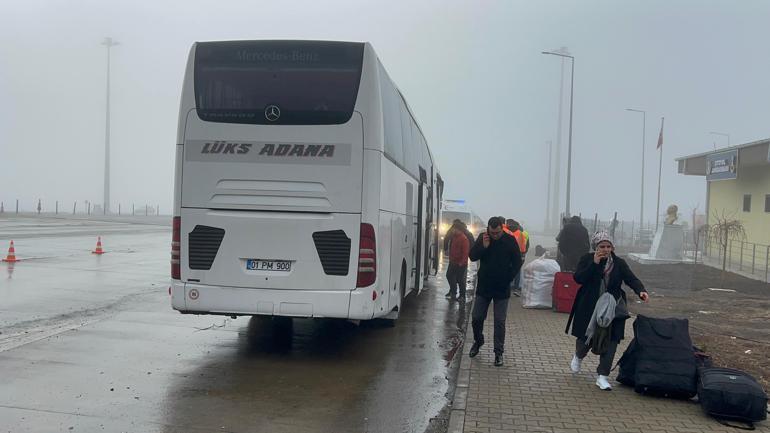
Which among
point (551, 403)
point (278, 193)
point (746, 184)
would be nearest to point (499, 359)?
point (551, 403)

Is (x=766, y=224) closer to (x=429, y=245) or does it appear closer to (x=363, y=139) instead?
(x=429, y=245)

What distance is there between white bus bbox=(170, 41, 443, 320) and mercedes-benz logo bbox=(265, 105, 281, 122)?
0.01 metres

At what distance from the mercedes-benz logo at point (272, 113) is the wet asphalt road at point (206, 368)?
2937 millimetres

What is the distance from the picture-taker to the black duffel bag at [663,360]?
6.27 m

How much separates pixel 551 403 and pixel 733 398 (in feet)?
5.18

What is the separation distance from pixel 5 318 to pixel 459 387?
734cm

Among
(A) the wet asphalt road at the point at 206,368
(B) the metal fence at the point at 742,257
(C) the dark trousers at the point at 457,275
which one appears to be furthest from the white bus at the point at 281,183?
(B) the metal fence at the point at 742,257

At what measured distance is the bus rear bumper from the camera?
24.7 feet

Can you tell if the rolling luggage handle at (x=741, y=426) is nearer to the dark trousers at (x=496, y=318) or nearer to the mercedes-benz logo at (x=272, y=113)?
the dark trousers at (x=496, y=318)

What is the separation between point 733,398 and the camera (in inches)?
223

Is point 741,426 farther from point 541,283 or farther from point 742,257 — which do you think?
point 742,257

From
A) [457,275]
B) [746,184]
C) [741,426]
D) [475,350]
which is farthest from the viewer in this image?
[746,184]

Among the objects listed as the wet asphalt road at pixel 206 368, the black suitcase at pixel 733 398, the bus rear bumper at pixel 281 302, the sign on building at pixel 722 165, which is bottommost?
the wet asphalt road at pixel 206 368

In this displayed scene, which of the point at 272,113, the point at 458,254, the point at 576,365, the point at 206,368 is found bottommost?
the point at 206,368
